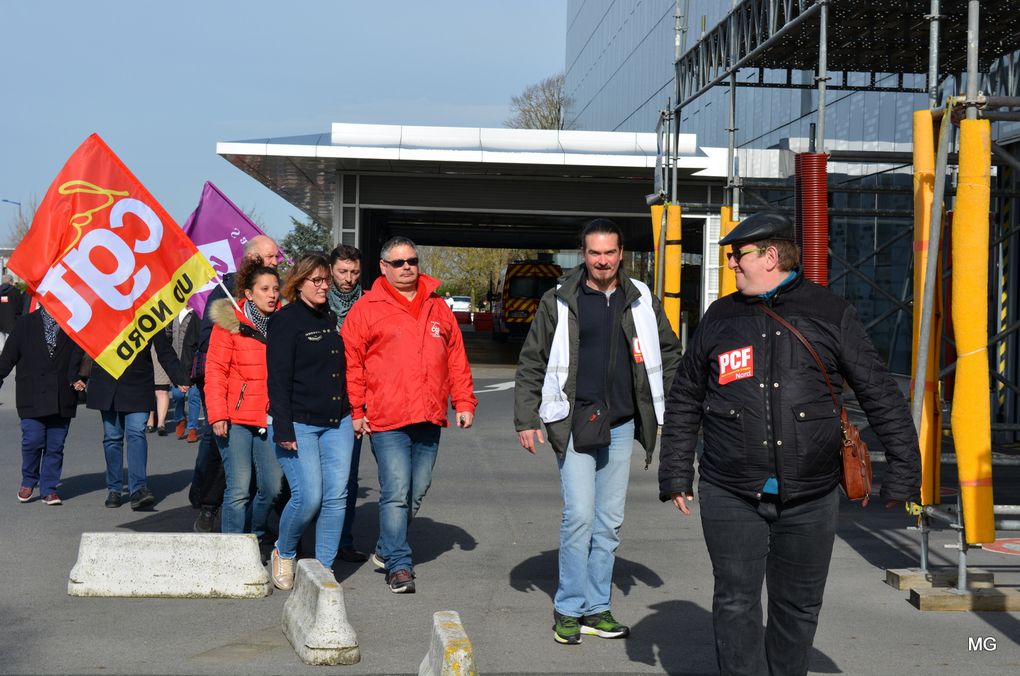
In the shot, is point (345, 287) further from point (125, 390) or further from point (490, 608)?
point (125, 390)

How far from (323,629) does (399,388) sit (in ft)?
5.55

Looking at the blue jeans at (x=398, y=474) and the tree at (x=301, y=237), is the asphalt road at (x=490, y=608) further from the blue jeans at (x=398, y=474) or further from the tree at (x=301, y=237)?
the tree at (x=301, y=237)

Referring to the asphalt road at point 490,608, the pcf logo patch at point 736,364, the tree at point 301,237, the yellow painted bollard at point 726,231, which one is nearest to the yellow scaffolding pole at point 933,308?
the asphalt road at point 490,608

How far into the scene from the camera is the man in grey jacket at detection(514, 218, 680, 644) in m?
5.96

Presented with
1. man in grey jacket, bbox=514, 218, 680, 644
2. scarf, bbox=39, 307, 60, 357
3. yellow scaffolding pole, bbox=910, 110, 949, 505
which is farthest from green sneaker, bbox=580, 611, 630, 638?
scarf, bbox=39, 307, 60, 357

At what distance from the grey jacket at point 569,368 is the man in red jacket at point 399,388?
95 centimetres

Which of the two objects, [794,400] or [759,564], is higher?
[794,400]

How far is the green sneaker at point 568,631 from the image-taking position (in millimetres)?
5914

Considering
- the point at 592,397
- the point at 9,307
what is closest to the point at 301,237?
the point at 9,307

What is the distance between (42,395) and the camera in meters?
10.1

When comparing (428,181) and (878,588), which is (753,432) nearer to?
(878,588)

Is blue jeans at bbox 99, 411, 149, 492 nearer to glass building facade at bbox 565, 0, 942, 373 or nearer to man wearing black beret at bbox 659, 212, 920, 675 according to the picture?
glass building facade at bbox 565, 0, 942, 373

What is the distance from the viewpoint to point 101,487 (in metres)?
10.9

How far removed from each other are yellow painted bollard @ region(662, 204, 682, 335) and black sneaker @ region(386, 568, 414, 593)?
749cm
